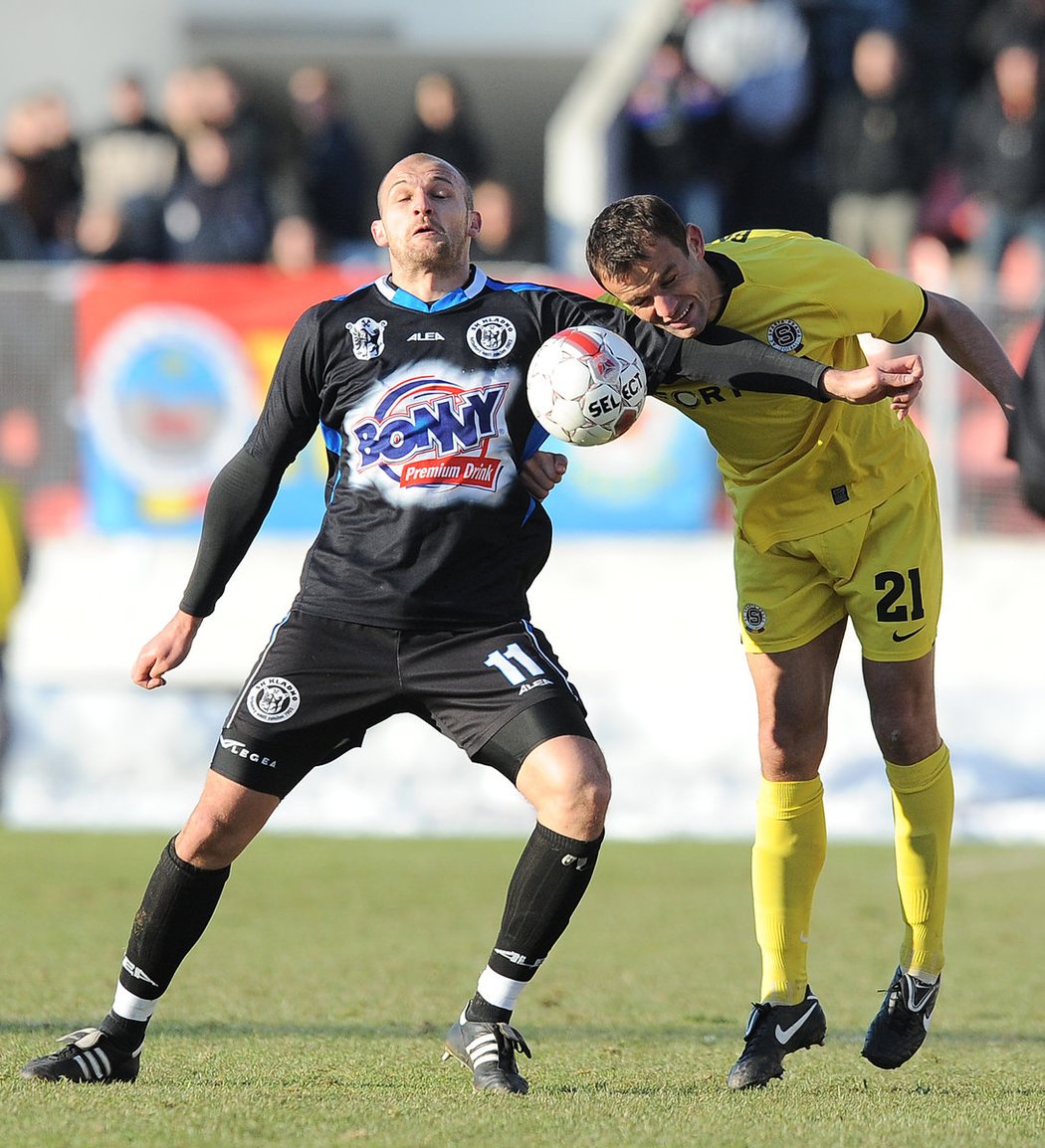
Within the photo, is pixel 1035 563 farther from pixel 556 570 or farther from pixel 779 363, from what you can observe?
pixel 779 363

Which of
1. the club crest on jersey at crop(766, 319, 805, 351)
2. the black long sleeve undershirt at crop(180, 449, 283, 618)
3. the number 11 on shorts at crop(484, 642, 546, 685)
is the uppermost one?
the club crest on jersey at crop(766, 319, 805, 351)

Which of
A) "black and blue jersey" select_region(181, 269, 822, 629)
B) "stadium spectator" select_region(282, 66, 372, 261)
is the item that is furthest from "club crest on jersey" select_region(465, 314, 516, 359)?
"stadium spectator" select_region(282, 66, 372, 261)

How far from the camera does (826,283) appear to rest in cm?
518

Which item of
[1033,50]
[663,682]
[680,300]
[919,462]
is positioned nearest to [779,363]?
[680,300]

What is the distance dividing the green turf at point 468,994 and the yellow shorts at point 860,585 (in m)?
1.22

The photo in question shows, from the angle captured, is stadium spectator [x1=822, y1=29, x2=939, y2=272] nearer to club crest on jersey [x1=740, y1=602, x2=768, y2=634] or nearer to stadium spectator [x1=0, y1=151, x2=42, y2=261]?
stadium spectator [x1=0, y1=151, x2=42, y2=261]

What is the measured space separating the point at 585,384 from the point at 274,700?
1.15 meters

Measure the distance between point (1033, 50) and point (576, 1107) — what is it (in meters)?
11.8

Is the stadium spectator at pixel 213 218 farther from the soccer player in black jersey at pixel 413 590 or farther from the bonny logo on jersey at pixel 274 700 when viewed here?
the bonny logo on jersey at pixel 274 700

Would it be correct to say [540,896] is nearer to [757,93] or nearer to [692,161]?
[692,161]

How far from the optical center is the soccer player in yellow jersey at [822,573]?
5180mm

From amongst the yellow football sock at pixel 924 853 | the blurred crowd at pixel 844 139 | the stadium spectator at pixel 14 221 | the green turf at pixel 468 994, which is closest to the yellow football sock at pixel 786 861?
the yellow football sock at pixel 924 853

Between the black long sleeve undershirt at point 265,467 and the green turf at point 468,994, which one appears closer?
the green turf at point 468,994

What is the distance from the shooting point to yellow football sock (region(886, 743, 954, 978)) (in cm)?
548
